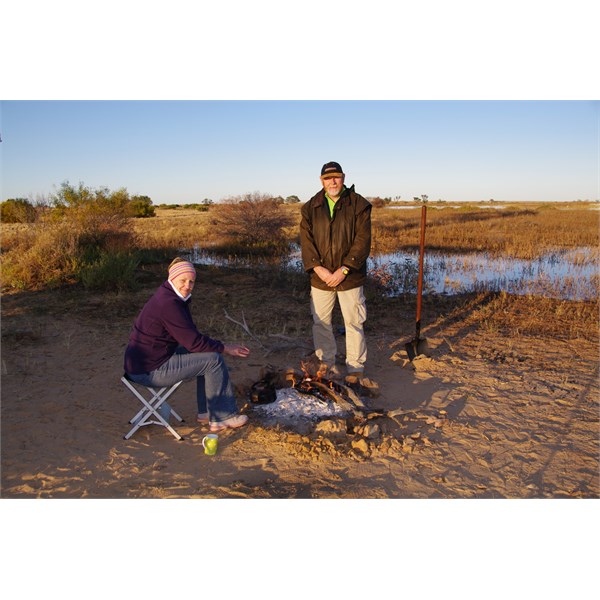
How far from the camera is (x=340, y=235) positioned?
510 centimetres

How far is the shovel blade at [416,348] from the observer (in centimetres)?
609

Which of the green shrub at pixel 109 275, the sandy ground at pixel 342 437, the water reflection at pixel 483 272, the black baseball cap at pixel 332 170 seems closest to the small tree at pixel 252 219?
the water reflection at pixel 483 272

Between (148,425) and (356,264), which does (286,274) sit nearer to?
(356,264)

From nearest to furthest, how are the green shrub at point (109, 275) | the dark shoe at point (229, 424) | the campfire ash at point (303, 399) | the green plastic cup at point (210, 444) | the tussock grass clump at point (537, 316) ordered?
the green plastic cup at point (210, 444)
the dark shoe at point (229, 424)
the campfire ash at point (303, 399)
the tussock grass clump at point (537, 316)
the green shrub at point (109, 275)

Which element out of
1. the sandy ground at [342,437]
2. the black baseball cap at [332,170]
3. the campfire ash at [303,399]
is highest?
the black baseball cap at [332,170]

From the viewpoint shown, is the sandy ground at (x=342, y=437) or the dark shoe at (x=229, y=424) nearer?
the sandy ground at (x=342, y=437)

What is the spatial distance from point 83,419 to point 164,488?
1.46 m

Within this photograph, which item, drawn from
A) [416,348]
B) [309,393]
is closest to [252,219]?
[416,348]

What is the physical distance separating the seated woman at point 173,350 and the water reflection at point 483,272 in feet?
21.1

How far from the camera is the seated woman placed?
3.95 metres

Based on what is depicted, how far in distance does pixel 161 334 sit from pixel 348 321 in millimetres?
2010

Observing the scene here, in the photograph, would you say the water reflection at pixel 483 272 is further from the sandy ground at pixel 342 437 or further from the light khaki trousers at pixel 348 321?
the light khaki trousers at pixel 348 321

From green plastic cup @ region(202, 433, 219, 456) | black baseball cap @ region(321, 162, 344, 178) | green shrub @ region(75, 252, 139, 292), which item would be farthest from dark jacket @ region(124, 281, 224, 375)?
green shrub @ region(75, 252, 139, 292)

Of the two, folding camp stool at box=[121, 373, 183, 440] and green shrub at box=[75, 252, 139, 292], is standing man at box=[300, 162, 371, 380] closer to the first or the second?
folding camp stool at box=[121, 373, 183, 440]
